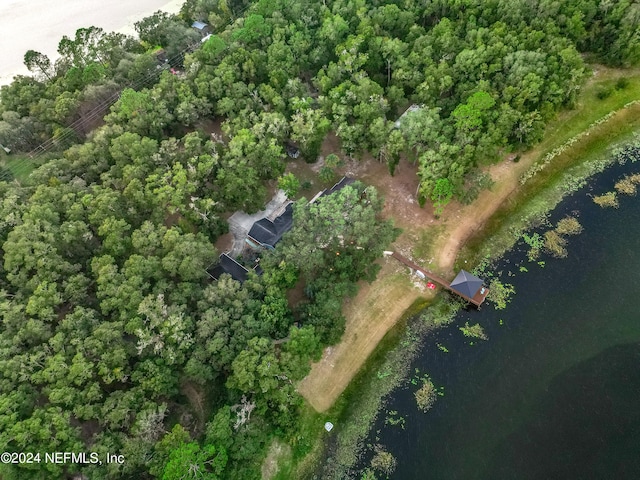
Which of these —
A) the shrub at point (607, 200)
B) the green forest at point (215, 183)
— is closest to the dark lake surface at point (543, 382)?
the shrub at point (607, 200)

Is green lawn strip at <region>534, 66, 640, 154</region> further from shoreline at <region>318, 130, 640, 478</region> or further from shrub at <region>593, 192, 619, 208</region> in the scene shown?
shoreline at <region>318, 130, 640, 478</region>

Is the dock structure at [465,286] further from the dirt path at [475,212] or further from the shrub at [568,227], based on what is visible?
the shrub at [568,227]

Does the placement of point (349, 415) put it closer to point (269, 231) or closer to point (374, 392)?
point (374, 392)

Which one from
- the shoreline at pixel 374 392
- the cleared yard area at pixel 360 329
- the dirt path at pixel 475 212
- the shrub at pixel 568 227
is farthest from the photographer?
the shrub at pixel 568 227

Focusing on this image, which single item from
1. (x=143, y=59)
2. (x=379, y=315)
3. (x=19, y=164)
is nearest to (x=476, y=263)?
(x=379, y=315)

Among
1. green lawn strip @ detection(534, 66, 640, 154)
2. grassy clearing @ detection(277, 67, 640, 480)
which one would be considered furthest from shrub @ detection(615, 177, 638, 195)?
green lawn strip @ detection(534, 66, 640, 154)

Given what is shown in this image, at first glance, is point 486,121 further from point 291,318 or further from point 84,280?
point 84,280
